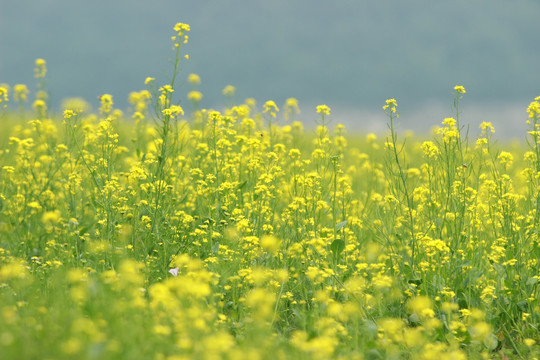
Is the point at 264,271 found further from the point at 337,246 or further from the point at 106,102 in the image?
the point at 106,102

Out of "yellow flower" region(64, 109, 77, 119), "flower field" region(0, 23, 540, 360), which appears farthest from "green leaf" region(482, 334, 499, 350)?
"yellow flower" region(64, 109, 77, 119)

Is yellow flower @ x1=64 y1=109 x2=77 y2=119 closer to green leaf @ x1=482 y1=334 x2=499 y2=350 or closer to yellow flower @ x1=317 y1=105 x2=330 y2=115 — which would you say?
yellow flower @ x1=317 y1=105 x2=330 y2=115

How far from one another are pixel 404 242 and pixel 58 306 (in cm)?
304

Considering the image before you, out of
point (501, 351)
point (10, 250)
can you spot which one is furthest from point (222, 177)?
point (501, 351)

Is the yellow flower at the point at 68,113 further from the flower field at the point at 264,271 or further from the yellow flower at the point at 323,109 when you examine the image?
the yellow flower at the point at 323,109

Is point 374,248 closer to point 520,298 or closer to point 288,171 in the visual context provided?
point 520,298

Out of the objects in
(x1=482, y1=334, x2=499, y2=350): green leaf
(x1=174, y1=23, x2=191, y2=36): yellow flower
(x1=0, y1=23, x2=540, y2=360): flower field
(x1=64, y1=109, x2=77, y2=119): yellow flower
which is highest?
(x1=174, y1=23, x2=191, y2=36): yellow flower

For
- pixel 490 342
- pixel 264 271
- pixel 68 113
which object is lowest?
pixel 490 342

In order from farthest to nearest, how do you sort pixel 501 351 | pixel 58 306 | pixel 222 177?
pixel 222 177 < pixel 501 351 < pixel 58 306

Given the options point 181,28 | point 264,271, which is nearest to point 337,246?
point 264,271

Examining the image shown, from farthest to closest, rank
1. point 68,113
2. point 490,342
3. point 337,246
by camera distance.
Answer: point 68,113, point 337,246, point 490,342

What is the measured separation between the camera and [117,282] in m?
3.41

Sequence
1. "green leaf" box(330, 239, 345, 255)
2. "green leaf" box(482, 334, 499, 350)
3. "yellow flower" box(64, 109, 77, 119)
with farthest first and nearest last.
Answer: "yellow flower" box(64, 109, 77, 119), "green leaf" box(330, 239, 345, 255), "green leaf" box(482, 334, 499, 350)

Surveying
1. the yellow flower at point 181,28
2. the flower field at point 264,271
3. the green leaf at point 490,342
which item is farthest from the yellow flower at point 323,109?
the green leaf at point 490,342
